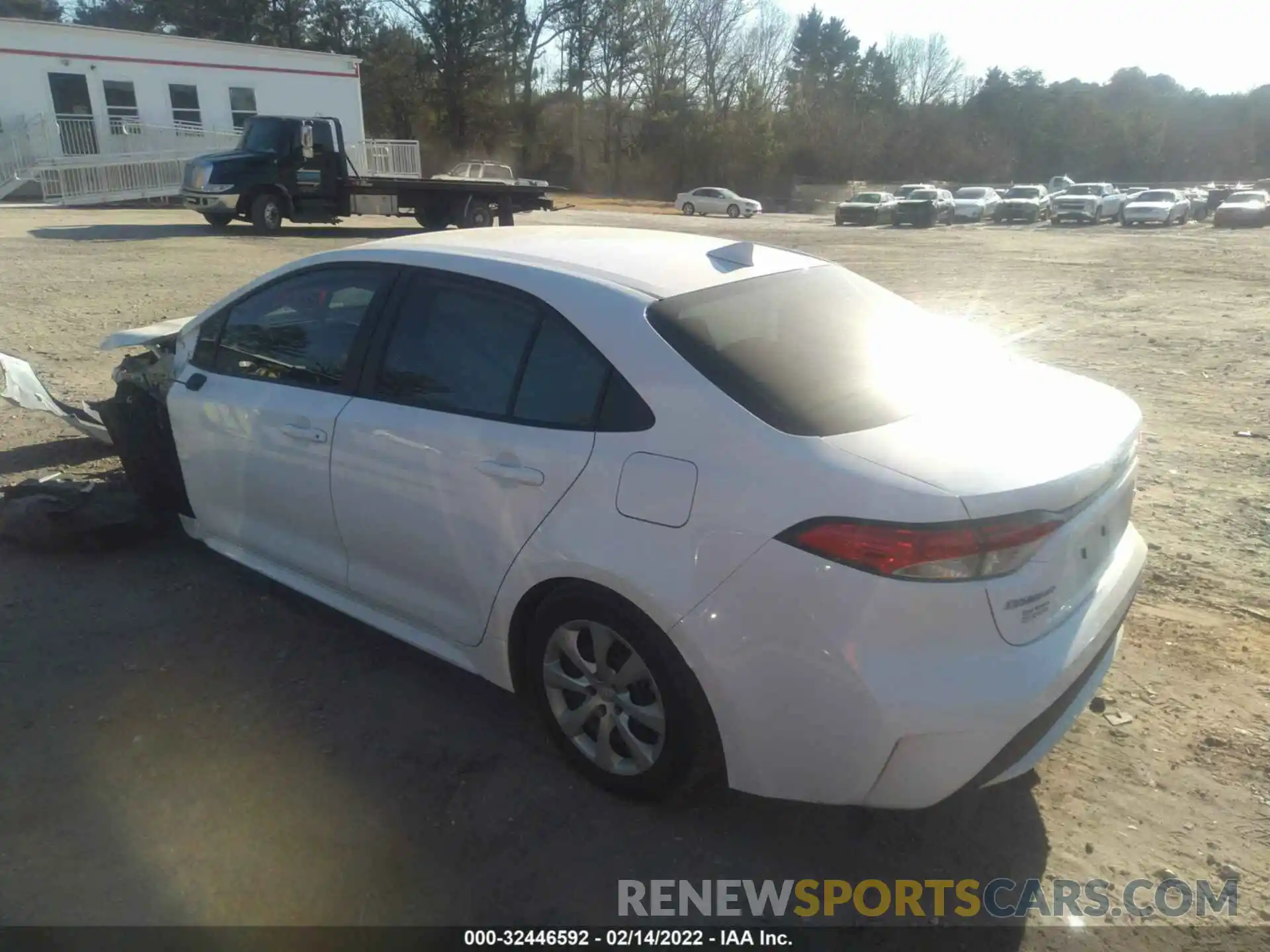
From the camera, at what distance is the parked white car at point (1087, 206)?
37.8m

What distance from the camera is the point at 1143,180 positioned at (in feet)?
253

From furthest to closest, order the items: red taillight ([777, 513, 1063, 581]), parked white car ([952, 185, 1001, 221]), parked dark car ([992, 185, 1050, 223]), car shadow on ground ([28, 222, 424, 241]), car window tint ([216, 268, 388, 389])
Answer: parked white car ([952, 185, 1001, 221])
parked dark car ([992, 185, 1050, 223])
car shadow on ground ([28, 222, 424, 241])
car window tint ([216, 268, 388, 389])
red taillight ([777, 513, 1063, 581])

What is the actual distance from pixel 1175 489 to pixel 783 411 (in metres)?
4.16

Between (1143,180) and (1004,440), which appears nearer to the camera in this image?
(1004,440)

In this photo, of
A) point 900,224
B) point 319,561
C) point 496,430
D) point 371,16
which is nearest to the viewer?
point 496,430

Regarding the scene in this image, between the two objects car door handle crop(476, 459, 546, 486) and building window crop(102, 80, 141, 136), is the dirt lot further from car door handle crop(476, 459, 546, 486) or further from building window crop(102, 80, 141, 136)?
building window crop(102, 80, 141, 136)

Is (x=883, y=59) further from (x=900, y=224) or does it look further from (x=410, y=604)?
(x=410, y=604)

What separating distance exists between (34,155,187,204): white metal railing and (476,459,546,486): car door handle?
28.2 m

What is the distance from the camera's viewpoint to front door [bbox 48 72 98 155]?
2727cm

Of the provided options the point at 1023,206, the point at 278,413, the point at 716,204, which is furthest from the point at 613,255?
the point at 716,204

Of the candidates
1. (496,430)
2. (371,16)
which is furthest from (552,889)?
(371,16)

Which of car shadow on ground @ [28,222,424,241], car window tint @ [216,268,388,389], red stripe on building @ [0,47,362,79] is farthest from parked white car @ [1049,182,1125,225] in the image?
car window tint @ [216,268,388,389]

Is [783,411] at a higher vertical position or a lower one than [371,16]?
lower

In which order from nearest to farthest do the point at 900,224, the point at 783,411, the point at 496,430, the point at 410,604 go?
1. the point at 783,411
2. the point at 496,430
3. the point at 410,604
4. the point at 900,224
